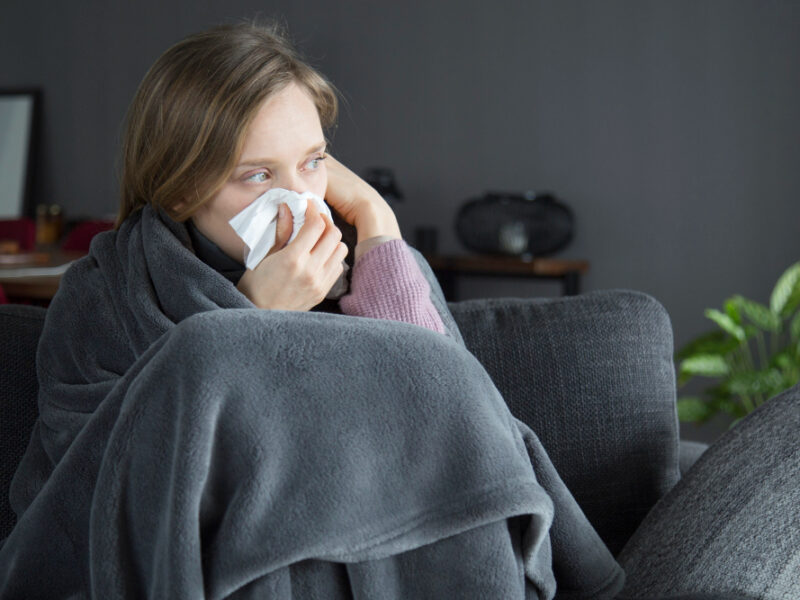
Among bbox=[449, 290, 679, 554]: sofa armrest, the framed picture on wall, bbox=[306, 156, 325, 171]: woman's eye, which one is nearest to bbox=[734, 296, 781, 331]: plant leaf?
bbox=[449, 290, 679, 554]: sofa armrest

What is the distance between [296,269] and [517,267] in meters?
2.75

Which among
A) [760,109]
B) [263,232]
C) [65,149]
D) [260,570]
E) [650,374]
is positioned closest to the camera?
[260,570]

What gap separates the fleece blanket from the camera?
73cm

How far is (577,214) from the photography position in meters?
4.02

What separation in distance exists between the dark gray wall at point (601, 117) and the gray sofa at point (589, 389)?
2485 millimetres

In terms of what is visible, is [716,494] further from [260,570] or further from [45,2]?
[45,2]

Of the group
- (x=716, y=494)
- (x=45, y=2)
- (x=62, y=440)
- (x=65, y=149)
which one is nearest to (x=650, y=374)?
(x=716, y=494)

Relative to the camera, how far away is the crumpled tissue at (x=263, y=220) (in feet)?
3.84

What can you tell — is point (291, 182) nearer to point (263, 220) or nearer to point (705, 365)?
point (263, 220)

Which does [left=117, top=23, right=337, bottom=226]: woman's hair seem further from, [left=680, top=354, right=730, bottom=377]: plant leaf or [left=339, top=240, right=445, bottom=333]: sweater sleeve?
[left=680, top=354, right=730, bottom=377]: plant leaf

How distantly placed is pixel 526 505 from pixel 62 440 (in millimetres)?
615

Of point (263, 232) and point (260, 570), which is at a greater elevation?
point (263, 232)

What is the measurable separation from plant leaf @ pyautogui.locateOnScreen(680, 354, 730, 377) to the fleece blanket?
7.15 feet

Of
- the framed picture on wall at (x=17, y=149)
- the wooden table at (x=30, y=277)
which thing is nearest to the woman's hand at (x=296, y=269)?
the wooden table at (x=30, y=277)
